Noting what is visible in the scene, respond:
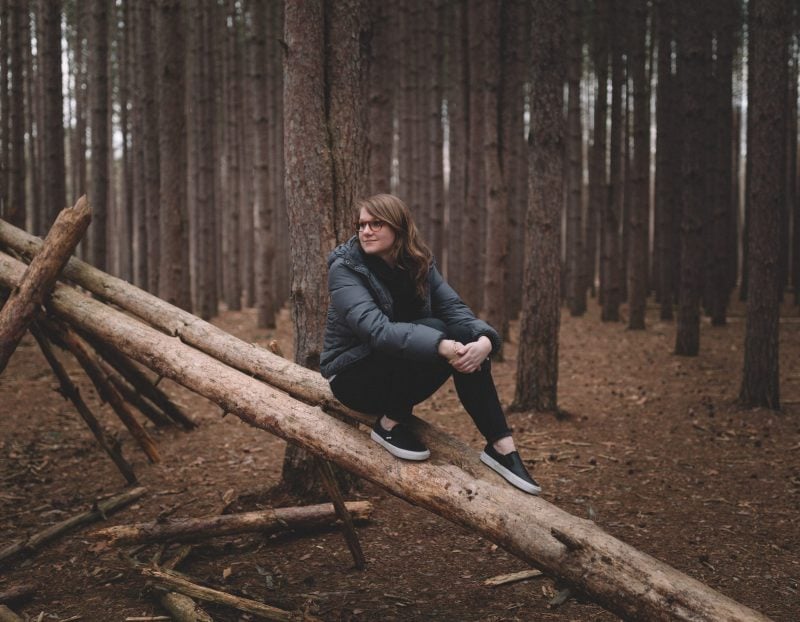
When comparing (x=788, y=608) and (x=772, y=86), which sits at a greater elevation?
(x=772, y=86)

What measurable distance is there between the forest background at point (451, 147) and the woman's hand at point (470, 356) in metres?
2.19

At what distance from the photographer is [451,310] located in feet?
12.4

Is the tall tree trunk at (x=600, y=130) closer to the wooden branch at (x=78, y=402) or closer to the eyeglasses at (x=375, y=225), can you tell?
the wooden branch at (x=78, y=402)

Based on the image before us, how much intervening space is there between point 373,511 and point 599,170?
13.6 m

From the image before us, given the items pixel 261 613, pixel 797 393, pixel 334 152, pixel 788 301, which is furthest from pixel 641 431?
pixel 788 301

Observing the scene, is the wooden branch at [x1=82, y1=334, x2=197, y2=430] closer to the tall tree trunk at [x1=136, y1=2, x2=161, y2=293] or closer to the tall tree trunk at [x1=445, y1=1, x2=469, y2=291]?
the tall tree trunk at [x1=136, y1=2, x2=161, y2=293]

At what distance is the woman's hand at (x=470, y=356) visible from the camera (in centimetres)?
328

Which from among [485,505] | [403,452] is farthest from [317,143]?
[485,505]

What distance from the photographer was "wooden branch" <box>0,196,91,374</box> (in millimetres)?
4758

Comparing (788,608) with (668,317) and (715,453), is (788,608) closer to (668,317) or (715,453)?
(715,453)

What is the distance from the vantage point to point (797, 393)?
28.3ft

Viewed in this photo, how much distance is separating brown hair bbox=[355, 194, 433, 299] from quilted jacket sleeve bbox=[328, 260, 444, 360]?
0.26 meters

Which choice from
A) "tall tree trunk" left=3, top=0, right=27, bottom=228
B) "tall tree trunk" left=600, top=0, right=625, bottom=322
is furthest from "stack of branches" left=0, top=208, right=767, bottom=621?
"tall tree trunk" left=600, top=0, right=625, bottom=322

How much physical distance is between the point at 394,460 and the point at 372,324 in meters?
0.72
